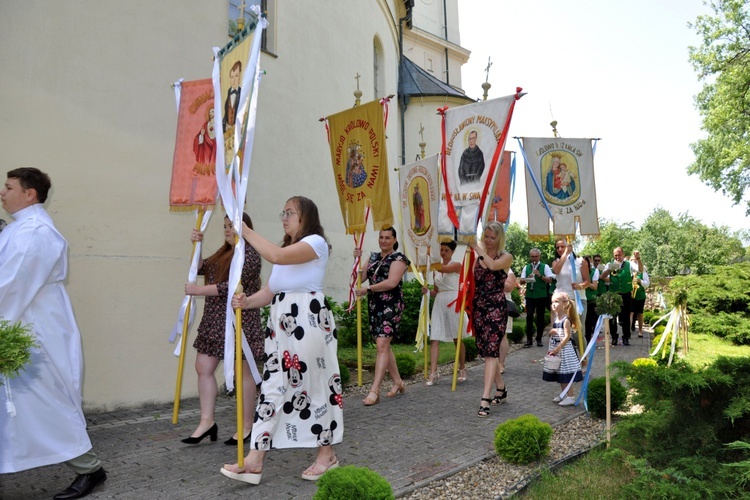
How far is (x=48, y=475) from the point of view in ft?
15.5

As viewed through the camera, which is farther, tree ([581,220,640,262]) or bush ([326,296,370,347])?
tree ([581,220,640,262])

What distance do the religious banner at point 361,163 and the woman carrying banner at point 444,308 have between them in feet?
3.78

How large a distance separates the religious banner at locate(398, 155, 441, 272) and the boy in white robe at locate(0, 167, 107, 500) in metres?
5.75

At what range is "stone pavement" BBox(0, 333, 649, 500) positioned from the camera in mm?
4430

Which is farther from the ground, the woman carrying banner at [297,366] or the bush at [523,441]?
the woman carrying banner at [297,366]

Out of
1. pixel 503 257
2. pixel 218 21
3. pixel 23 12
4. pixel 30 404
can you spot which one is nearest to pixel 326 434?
pixel 30 404

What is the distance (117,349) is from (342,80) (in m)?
7.26

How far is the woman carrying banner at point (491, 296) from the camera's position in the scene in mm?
6816

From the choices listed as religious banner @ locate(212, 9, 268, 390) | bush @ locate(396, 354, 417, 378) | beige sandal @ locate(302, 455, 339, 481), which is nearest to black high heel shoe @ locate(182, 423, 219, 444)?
religious banner @ locate(212, 9, 268, 390)

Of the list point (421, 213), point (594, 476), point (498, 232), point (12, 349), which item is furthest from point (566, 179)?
point (12, 349)

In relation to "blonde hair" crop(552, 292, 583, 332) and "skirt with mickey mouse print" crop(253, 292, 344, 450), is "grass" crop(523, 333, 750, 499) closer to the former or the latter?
"skirt with mickey mouse print" crop(253, 292, 344, 450)

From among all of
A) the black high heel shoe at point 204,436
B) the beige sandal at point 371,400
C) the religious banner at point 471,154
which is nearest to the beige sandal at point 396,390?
the beige sandal at point 371,400

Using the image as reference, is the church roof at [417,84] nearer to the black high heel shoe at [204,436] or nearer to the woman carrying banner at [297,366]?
the black high heel shoe at [204,436]

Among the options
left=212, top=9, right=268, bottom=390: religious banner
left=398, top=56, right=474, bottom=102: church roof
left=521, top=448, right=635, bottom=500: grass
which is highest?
left=398, top=56, right=474, bottom=102: church roof
